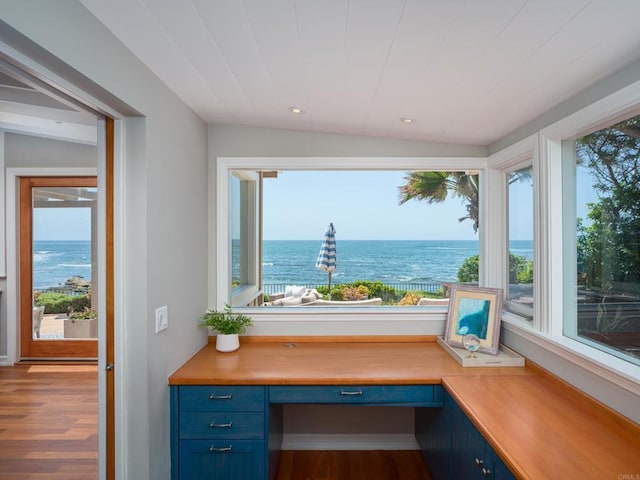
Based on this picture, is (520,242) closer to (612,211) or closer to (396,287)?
(612,211)

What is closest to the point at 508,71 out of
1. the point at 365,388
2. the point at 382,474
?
the point at 365,388

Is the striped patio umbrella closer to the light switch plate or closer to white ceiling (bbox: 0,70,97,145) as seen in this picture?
the light switch plate

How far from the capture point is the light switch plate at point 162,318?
1797 millimetres

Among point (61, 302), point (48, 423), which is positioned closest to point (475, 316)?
point (48, 423)

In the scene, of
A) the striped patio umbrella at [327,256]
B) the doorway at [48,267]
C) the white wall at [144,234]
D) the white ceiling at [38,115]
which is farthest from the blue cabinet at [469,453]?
the doorway at [48,267]

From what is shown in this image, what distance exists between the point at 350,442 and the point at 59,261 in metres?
2.70

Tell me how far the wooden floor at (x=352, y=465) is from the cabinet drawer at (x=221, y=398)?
30.4 inches

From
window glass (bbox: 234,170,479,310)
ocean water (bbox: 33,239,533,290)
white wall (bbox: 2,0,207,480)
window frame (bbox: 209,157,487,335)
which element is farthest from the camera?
window glass (bbox: 234,170,479,310)

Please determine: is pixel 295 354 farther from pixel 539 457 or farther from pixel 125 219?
pixel 539 457

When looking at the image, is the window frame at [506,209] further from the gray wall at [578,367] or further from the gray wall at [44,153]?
the gray wall at [44,153]

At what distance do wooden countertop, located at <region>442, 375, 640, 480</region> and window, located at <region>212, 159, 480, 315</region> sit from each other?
3.64ft

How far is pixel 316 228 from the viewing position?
4.21 m

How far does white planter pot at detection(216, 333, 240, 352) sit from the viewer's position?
237 centimetres

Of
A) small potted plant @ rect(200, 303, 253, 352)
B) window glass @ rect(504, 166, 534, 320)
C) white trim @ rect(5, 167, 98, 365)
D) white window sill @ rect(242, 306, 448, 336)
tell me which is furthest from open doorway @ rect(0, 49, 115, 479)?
window glass @ rect(504, 166, 534, 320)
